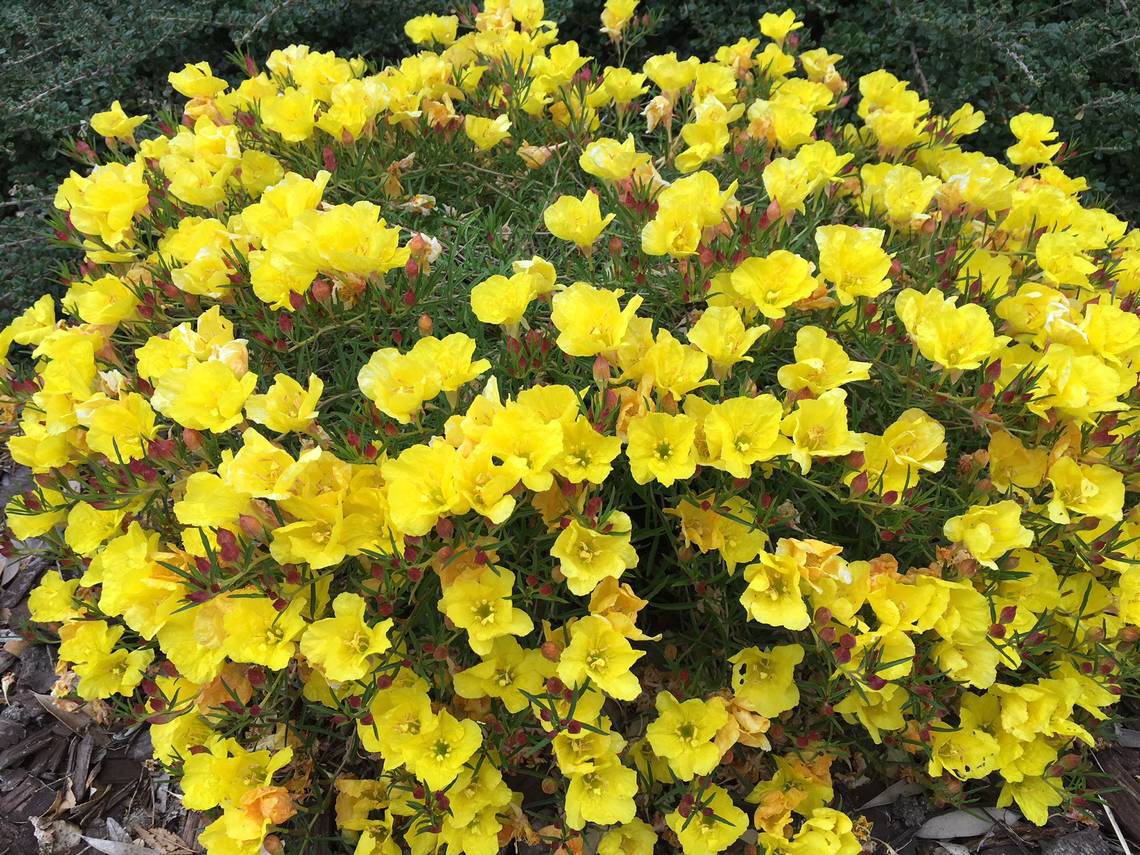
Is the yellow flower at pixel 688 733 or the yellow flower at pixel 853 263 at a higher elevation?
the yellow flower at pixel 853 263

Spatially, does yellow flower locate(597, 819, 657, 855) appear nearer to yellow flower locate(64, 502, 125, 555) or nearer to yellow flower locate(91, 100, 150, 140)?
yellow flower locate(64, 502, 125, 555)

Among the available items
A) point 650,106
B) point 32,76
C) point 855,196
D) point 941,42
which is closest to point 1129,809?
point 855,196

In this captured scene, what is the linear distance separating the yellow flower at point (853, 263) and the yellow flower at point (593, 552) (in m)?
0.79

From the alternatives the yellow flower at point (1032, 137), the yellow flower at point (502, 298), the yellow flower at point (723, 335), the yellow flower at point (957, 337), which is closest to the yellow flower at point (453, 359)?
the yellow flower at point (502, 298)

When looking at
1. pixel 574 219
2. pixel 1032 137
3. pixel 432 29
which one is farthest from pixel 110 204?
pixel 1032 137

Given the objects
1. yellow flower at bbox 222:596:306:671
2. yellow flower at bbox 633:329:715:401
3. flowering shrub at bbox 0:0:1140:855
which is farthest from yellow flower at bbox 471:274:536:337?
yellow flower at bbox 222:596:306:671

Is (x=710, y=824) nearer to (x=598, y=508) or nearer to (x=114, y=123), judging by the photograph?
(x=598, y=508)

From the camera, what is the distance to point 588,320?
178 centimetres

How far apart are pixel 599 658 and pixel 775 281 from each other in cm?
93

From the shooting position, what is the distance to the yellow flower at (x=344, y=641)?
1.61m

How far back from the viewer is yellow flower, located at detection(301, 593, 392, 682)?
161 cm

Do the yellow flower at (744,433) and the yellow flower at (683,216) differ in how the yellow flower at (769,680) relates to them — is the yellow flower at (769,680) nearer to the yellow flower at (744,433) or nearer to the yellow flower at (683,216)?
the yellow flower at (744,433)

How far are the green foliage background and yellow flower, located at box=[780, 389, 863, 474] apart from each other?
104 inches

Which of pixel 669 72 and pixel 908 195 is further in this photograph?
pixel 669 72
